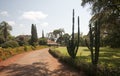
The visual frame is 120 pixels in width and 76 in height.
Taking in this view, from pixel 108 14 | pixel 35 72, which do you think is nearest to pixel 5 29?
pixel 108 14

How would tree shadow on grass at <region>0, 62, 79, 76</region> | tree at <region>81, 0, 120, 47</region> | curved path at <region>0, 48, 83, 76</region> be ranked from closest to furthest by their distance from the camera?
tree shadow on grass at <region>0, 62, 79, 76</region>
curved path at <region>0, 48, 83, 76</region>
tree at <region>81, 0, 120, 47</region>

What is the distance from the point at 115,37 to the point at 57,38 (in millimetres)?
118394

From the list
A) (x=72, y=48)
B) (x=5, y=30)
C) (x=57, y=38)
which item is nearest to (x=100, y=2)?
(x=72, y=48)

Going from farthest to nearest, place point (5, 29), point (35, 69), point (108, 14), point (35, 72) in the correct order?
point (5, 29) < point (108, 14) < point (35, 69) < point (35, 72)

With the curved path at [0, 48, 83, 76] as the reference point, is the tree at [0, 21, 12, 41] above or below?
above

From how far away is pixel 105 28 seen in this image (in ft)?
85.7

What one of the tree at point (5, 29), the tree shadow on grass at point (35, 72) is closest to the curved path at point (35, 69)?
the tree shadow on grass at point (35, 72)

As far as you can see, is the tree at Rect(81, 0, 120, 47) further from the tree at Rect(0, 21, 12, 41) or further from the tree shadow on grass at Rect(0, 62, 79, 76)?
the tree at Rect(0, 21, 12, 41)

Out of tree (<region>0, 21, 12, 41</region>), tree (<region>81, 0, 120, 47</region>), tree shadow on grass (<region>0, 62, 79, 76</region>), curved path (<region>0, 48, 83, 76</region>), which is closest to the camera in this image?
tree shadow on grass (<region>0, 62, 79, 76</region>)

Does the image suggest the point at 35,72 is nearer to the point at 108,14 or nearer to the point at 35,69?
the point at 35,69

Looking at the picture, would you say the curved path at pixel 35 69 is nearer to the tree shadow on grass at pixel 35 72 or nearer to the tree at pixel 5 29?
the tree shadow on grass at pixel 35 72

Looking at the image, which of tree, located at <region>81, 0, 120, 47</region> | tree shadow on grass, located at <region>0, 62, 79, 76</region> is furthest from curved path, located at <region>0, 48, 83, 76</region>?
tree, located at <region>81, 0, 120, 47</region>

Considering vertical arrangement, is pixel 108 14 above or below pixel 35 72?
above

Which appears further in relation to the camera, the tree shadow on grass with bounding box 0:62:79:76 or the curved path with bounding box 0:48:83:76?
the curved path with bounding box 0:48:83:76
